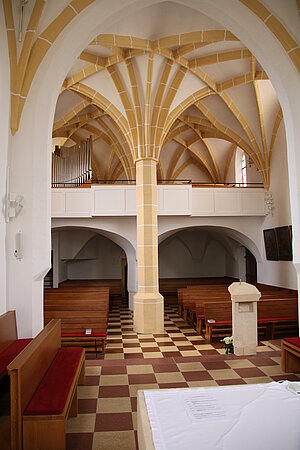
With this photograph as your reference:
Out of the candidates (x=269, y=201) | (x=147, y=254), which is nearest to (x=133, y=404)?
(x=147, y=254)

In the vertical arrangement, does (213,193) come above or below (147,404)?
above

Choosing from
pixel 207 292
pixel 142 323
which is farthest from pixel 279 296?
pixel 142 323

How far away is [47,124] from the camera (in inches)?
244

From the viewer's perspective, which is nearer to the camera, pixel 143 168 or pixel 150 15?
pixel 150 15

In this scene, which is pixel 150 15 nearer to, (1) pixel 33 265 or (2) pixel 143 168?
(2) pixel 143 168

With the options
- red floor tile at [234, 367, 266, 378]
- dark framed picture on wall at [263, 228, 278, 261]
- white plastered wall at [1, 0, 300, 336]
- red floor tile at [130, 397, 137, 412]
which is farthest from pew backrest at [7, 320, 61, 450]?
dark framed picture on wall at [263, 228, 278, 261]

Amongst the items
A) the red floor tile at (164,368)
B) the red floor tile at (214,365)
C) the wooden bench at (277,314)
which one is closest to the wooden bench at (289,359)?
the red floor tile at (214,365)

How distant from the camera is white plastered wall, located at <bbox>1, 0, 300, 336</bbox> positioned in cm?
591

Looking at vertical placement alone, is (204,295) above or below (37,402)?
below

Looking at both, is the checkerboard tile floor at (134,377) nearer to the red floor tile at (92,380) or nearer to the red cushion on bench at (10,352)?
the red floor tile at (92,380)

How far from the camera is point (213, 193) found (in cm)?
1440

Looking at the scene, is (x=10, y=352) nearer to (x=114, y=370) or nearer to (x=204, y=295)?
(x=114, y=370)

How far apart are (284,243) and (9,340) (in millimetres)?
10251

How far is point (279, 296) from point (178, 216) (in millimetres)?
4642
